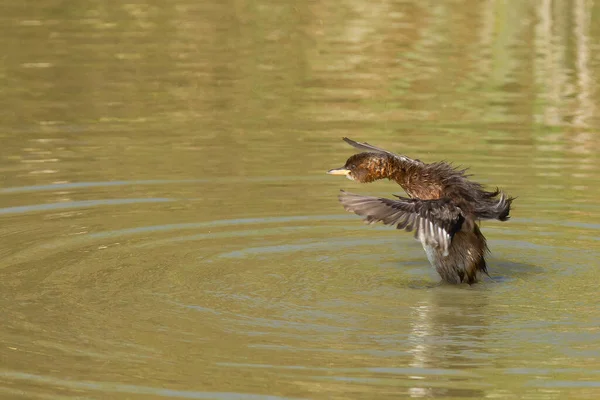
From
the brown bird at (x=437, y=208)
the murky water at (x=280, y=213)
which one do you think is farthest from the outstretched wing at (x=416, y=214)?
the murky water at (x=280, y=213)

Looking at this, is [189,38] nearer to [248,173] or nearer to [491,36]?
[491,36]

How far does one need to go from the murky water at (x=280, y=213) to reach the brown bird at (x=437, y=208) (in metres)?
0.24

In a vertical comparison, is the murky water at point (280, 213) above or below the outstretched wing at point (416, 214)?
below

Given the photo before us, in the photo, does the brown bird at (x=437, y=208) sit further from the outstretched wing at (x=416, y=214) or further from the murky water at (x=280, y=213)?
the murky water at (x=280, y=213)

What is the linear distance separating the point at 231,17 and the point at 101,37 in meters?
2.74

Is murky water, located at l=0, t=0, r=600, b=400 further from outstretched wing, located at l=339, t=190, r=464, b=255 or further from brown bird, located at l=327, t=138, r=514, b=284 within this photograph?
outstretched wing, located at l=339, t=190, r=464, b=255

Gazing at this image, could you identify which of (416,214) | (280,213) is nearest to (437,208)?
(416,214)

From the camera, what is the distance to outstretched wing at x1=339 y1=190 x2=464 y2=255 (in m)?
8.62

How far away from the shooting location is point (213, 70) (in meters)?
19.0

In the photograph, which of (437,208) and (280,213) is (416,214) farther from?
(280,213)

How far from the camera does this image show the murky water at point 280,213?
25.3ft

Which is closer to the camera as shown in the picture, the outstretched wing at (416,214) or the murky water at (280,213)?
the murky water at (280,213)

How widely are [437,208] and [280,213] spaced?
9.20 feet

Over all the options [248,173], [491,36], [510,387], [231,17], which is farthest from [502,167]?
[231,17]
